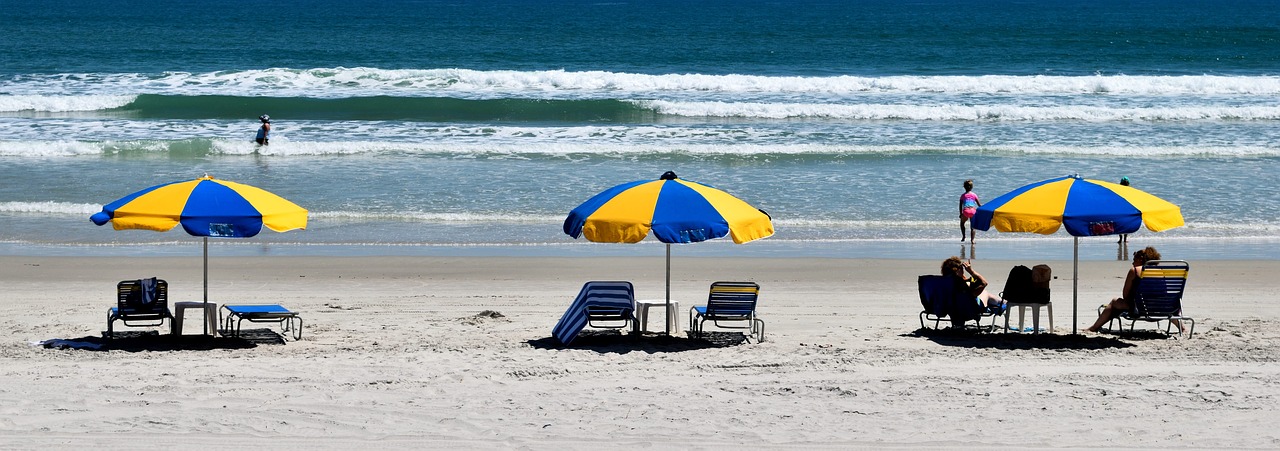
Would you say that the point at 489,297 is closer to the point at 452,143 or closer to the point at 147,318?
the point at 147,318

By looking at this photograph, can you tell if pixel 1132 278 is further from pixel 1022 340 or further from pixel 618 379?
pixel 618 379

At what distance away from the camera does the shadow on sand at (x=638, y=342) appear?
9172 millimetres

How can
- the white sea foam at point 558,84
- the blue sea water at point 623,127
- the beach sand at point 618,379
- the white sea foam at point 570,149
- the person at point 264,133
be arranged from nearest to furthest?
the beach sand at point 618,379 → the blue sea water at point 623,127 → the white sea foam at point 570,149 → the person at point 264,133 → the white sea foam at point 558,84

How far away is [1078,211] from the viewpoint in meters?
8.60

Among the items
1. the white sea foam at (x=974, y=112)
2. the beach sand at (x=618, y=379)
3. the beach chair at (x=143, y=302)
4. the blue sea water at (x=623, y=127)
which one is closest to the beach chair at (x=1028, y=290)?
the beach sand at (x=618, y=379)

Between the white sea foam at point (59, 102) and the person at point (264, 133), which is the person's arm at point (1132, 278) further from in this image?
the white sea foam at point (59, 102)

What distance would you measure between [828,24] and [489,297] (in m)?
55.4

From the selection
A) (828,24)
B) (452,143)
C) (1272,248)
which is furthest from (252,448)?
(828,24)

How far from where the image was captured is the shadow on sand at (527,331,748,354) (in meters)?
9.17

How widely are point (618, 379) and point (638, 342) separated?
1.15 m

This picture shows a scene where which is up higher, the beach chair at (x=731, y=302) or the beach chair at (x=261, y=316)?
the beach chair at (x=731, y=302)

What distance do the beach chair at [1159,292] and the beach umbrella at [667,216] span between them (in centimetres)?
282

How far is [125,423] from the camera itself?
7066mm

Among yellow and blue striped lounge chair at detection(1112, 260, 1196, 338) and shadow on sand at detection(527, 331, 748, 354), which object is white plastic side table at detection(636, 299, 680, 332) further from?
yellow and blue striped lounge chair at detection(1112, 260, 1196, 338)
